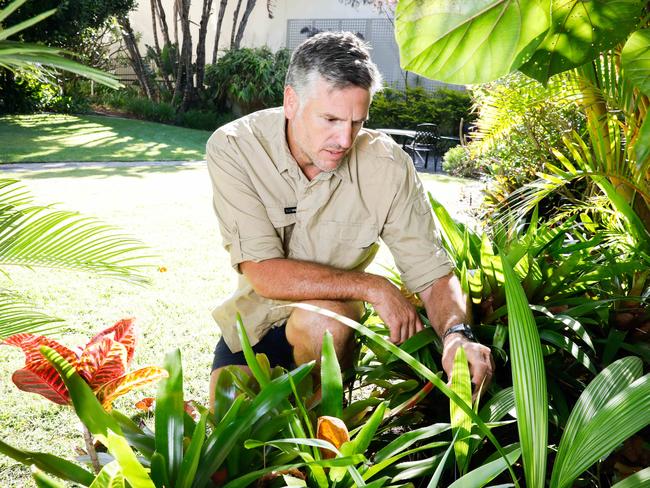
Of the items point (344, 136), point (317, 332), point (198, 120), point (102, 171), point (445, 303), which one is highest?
point (344, 136)

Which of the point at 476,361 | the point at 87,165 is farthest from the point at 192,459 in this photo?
the point at 87,165

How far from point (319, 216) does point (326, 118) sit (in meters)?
0.38

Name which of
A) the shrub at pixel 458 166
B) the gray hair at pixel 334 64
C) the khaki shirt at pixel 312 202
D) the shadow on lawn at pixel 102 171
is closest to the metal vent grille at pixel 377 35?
the shrub at pixel 458 166

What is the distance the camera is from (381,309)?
79.3 inches

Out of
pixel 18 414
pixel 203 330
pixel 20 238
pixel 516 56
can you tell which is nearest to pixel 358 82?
pixel 20 238

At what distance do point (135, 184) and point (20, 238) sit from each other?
23.4 ft

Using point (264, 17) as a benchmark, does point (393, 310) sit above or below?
below

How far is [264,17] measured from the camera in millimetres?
20391

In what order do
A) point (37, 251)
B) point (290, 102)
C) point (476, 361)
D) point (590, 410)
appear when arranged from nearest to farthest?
point (590, 410) < point (37, 251) < point (476, 361) < point (290, 102)

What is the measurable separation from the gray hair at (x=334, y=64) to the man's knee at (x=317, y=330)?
0.67m

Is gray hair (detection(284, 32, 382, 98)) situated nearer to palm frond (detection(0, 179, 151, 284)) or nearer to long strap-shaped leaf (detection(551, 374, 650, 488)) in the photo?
palm frond (detection(0, 179, 151, 284))

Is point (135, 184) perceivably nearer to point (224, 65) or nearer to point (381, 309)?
point (381, 309)

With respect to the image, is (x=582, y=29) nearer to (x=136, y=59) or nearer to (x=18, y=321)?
(x=18, y=321)

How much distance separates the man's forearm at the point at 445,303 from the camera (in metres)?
2.01
